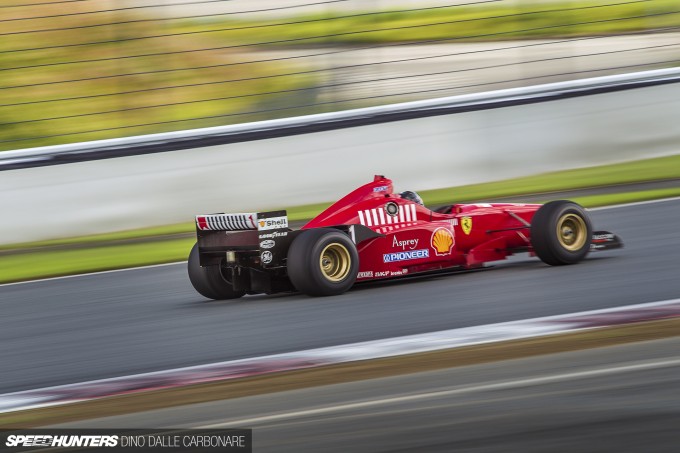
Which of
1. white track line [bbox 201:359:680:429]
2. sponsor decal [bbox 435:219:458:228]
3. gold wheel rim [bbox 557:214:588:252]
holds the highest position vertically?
sponsor decal [bbox 435:219:458:228]

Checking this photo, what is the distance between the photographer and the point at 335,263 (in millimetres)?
7227

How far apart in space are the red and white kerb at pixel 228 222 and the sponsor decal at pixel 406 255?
0.97 meters

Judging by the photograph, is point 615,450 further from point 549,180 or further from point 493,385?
point 549,180

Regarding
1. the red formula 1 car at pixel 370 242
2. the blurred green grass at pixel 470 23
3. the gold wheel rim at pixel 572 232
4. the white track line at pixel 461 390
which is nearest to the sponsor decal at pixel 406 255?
the red formula 1 car at pixel 370 242

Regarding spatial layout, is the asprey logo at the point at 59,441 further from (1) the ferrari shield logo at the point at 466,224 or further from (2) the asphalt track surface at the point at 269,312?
(1) the ferrari shield logo at the point at 466,224

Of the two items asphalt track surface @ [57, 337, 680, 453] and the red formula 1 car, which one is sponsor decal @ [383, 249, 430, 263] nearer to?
the red formula 1 car

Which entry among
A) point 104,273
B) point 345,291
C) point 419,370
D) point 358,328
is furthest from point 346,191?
point 419,370

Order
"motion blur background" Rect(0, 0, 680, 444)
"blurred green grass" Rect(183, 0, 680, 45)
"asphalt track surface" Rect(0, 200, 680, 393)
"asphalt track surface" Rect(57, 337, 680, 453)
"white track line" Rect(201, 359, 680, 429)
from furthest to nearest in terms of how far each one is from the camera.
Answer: "blurred green grass" Rect(183, 0, 680, 45)
"motion blur background" Rect(0, 0, 680, 444)
"asphalt track surface" Rect(0, 200, 680, 393)
"white track line" Rect(201, 359, 680, 429)
"asphalt track surface" Rect(57, 337, 680, 453)

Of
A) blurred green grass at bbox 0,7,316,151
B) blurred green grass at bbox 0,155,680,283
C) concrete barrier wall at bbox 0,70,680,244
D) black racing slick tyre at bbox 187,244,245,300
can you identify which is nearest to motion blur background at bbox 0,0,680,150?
blurred green grass at bbox 0,7,316,151

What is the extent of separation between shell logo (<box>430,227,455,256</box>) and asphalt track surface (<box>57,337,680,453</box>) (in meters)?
2.58

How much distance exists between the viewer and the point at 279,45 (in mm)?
12547

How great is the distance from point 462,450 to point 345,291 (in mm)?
3597

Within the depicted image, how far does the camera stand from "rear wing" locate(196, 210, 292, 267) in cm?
712

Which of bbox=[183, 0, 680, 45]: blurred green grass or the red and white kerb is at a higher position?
bbox=[183, 0, 680, 45]: blurred green grass
